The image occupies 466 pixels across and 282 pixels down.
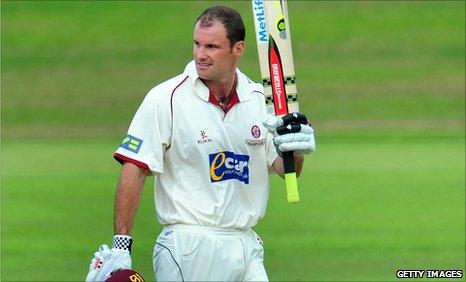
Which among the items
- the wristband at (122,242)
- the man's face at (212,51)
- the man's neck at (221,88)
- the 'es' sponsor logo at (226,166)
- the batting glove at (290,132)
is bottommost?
the wristband at (122,242)

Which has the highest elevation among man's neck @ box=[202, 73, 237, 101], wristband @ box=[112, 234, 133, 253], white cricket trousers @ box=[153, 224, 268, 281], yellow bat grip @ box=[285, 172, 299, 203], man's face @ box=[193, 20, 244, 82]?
man's face @ box=[193, 20, 244, 82]

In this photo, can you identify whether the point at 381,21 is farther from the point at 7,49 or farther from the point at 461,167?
the point at 461,167

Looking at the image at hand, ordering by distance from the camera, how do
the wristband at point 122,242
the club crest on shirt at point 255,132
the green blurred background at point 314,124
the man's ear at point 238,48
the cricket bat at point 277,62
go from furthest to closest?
the green blurred background at point 314,124 < the club crest on shirt at point 255,132 < the man's ear at point 238,48 < the cricket bat at point 277,62 < the wristband at point 122,242

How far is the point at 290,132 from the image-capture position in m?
6.12

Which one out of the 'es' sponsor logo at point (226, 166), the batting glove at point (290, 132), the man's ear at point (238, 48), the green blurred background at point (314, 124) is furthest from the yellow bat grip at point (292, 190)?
the green blurred background at point (314, 124)

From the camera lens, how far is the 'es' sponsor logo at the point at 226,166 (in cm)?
630

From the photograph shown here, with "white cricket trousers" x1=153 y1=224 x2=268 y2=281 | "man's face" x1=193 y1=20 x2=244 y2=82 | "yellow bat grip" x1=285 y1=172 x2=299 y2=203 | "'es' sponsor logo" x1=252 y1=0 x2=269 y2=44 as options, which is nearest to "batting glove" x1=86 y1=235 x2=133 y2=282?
"white cricket trousers" x1=153 y1=224 x2=268 y2=281

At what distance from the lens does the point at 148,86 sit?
23844 mm

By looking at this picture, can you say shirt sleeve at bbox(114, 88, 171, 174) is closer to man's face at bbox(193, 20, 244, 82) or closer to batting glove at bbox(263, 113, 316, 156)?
man's face at bbox(193, 20, 244, 82)

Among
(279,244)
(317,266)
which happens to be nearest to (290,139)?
(317,266)

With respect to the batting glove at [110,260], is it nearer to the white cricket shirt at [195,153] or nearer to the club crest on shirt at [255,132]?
the white cricket shirt at [195,153]

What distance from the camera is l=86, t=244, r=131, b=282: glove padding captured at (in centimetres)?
582

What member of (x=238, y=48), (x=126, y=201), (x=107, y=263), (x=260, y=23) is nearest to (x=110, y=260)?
(x=107, y=263)

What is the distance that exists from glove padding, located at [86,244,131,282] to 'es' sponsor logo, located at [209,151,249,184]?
0.66 metres
